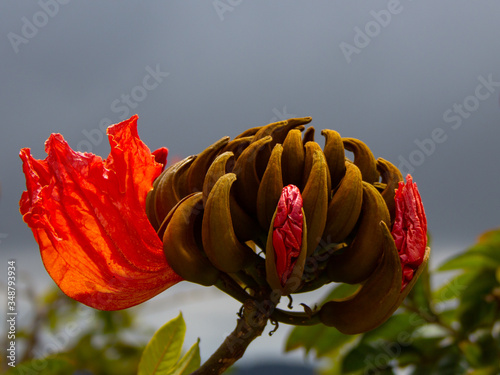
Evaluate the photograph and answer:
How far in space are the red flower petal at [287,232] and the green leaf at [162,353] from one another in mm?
655

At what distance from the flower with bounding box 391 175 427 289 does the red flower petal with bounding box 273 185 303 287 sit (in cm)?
32

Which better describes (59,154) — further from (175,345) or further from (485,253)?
(485,253)

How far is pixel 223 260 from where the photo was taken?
60.5 inches

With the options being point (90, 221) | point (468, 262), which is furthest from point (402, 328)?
point (90, 221)

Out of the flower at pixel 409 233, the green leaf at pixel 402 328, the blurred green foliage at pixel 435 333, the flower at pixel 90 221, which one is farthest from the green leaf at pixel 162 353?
the green leaf at pixel 402 328

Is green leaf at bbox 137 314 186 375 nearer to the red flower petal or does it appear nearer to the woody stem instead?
the woody stem

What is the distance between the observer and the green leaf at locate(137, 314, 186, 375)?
1914 millimetres

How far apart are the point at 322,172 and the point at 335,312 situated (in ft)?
1.40

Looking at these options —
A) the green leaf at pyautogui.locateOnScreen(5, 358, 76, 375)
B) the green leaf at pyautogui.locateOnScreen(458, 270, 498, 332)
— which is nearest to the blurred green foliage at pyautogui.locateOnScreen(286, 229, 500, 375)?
the green leaf at pyautogui.locateOnScreen(458, 270, 498, 332)

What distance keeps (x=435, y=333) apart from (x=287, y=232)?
8.44 ft

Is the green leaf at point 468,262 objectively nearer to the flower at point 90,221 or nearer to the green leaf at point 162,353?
the green leaf at point 162,353

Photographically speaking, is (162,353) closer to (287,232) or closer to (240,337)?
(240,337)

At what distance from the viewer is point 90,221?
5.34 ft

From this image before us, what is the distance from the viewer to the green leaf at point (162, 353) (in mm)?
1914
